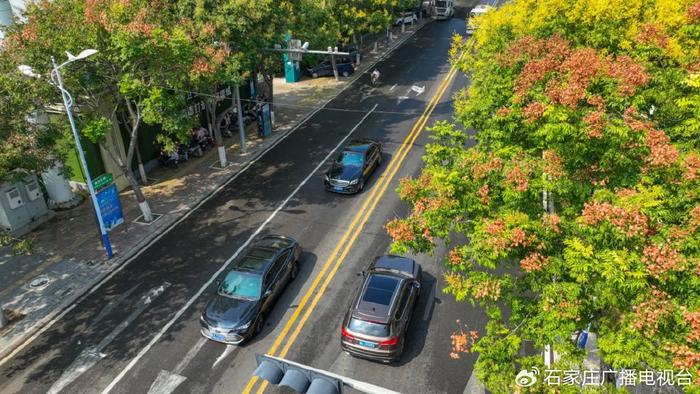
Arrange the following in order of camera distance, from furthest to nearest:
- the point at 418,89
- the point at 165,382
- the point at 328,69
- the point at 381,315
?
1. the point at 328,69
2. the point at 418,89
3. the point at 381,315
4. the point at 165,382

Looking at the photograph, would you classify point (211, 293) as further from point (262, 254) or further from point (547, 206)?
point (547, 206)

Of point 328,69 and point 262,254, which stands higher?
point 328,69

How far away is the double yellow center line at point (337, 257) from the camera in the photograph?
616 inches

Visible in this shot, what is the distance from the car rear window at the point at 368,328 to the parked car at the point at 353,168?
999 cm

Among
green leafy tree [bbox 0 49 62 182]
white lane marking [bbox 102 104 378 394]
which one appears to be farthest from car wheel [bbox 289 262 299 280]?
green leafy tree [bbox 0 49 62 182]

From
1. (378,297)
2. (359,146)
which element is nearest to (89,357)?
(378,297)

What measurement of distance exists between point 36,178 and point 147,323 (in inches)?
425

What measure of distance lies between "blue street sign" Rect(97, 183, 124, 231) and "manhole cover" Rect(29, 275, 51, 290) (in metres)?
2.90

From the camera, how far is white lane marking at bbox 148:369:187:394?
14.1m

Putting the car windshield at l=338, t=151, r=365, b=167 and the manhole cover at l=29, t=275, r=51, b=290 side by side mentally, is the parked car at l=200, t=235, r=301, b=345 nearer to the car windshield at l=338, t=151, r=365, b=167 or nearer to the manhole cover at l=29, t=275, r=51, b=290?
the manhole cover at l=29, t=275, r=51, b=290

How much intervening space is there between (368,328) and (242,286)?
15.5 feet

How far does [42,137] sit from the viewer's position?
1744cm

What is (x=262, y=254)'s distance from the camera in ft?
58.4

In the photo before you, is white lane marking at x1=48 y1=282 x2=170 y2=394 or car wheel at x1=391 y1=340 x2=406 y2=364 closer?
white lane marking at x1=48 y1=282 x2=170 y2=394
